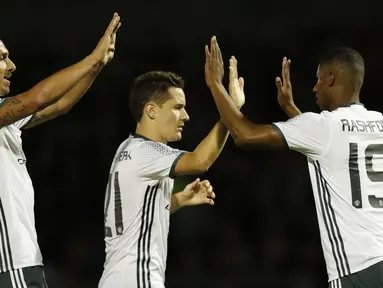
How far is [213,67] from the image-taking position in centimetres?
496

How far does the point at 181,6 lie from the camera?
11.0 m

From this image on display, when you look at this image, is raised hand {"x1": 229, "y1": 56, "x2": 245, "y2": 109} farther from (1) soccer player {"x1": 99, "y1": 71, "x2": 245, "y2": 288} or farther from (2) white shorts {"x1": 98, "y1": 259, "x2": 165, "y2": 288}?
(2) white shorts {"x1": 98, "y1": 259, "x2": 165, "y2": 288}

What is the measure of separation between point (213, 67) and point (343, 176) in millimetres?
1038

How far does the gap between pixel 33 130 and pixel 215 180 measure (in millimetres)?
2313

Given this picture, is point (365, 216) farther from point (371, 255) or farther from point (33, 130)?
point (33, 130)

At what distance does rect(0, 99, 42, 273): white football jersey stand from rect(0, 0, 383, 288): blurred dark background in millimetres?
4327

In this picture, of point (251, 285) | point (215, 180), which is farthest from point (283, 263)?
point (215, 180)

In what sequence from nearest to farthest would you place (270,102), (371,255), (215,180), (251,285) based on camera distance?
(371,255)
(251,285)
(215,180)
(270,102)

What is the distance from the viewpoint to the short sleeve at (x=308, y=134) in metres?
4.59

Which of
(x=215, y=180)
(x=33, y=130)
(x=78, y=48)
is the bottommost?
(x=215, y=180)

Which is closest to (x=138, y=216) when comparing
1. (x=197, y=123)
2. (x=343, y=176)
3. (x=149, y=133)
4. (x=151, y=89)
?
(x=149, y=133)

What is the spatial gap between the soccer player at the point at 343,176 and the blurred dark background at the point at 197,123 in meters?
4.47

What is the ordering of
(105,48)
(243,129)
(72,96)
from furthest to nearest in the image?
(72,96) → (243,129) → (105,48)

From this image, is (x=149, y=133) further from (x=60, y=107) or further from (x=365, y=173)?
(x=365, y=173)
